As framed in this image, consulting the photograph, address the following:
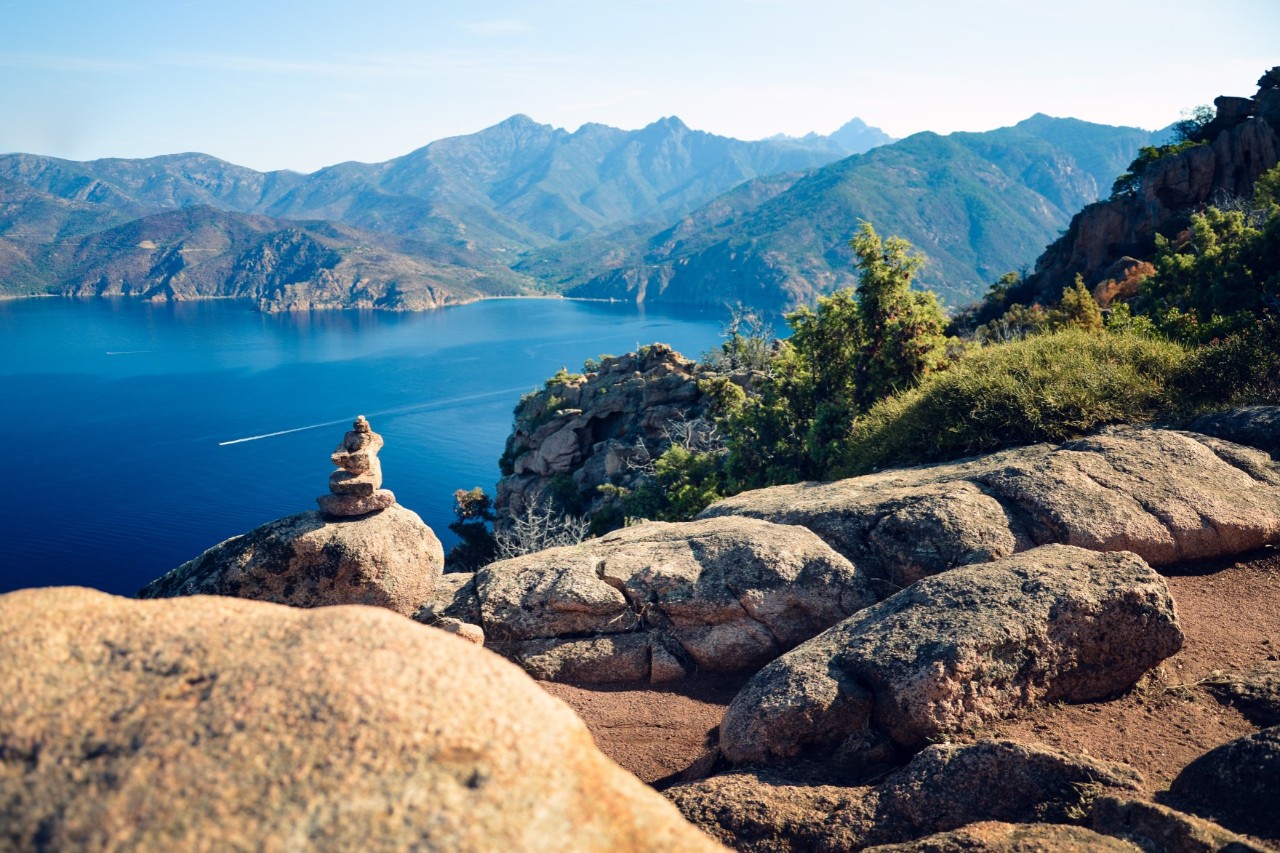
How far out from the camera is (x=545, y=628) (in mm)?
Result: 12398

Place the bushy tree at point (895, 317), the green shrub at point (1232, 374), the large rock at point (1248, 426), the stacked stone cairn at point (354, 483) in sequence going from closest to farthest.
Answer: the large rock at point (1248, 426)
the stacked stone cairn at point (354, 483)
the green shrub at point (1232, 374)
the bushy tree at point (895, 317)

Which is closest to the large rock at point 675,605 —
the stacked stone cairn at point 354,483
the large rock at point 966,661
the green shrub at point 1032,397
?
the large rock at point 966,661

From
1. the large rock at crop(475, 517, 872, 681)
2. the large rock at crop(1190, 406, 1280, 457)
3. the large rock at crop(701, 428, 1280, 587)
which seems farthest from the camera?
the large rock at crop(1190, 406, 1280, 457)

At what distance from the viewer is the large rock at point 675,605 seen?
1180 centimetres

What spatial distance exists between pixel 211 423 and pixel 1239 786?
11443cm

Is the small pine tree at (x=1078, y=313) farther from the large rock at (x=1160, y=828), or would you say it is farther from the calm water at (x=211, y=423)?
the calm water at (x=211, y=423)

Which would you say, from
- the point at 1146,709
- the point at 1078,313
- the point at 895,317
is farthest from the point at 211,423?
the point at 1146,709

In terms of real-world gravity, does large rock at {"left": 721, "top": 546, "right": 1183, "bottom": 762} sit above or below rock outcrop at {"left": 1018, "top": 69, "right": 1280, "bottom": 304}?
below

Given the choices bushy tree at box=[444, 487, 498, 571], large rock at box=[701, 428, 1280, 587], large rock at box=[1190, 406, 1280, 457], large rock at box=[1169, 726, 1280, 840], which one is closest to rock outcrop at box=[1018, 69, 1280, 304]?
bushy tree at box=[444, 487, 498, 571]

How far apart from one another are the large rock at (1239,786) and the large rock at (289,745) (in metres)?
4.93

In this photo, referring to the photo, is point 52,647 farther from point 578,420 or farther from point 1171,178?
point 1171,178

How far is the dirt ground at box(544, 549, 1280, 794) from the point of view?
8.04 meters

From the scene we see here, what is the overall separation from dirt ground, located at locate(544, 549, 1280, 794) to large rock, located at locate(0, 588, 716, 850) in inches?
222

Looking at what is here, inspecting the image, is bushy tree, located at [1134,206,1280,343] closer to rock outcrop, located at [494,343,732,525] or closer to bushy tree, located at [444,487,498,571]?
rock outcrop, located at [494,343,732,525]
